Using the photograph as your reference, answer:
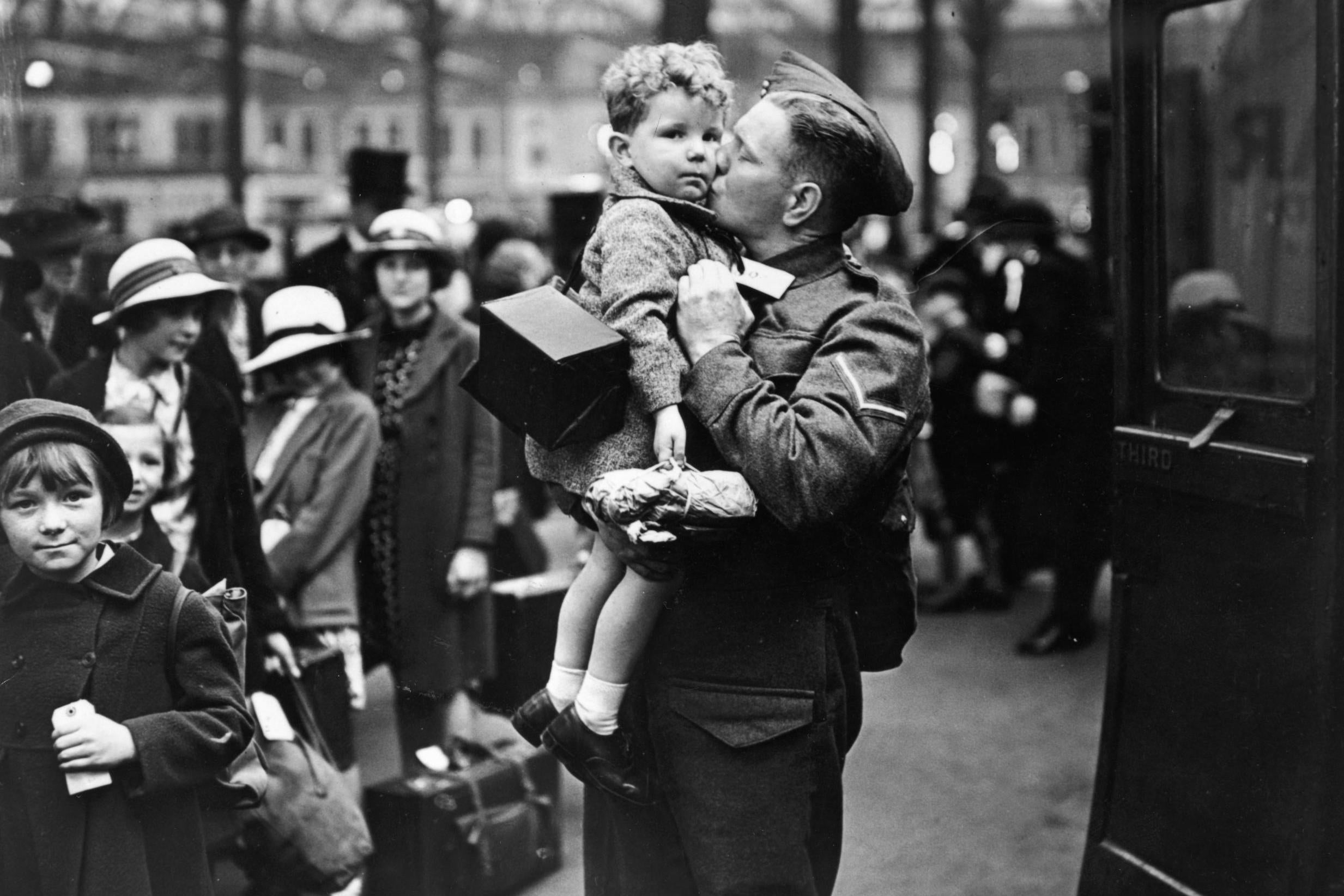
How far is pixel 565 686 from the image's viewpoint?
9.75 ft

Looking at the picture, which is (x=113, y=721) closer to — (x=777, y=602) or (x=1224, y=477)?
(x=777, y=602)

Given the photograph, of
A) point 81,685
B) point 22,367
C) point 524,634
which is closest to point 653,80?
point 81,685

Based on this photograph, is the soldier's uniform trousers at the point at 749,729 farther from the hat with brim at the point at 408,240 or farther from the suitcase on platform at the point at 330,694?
the hat with brim at the point at 408,240

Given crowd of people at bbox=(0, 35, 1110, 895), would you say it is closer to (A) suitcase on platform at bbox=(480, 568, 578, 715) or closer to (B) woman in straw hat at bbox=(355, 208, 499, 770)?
(A) suitcase on platform at bbox=(480, 568, 578, 715)

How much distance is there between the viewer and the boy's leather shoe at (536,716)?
2982 mm

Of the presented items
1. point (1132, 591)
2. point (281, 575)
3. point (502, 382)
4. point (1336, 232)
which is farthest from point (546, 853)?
point (1336, 232)

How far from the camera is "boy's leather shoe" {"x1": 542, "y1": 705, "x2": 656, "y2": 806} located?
285cm

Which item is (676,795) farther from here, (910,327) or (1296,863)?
(1296,863)

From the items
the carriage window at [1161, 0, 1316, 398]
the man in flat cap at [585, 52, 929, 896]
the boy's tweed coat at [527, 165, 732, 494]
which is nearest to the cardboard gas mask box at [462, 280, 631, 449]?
the boy's tweed coat at [527, 165, 732, 494]

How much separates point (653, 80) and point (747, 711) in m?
1.12

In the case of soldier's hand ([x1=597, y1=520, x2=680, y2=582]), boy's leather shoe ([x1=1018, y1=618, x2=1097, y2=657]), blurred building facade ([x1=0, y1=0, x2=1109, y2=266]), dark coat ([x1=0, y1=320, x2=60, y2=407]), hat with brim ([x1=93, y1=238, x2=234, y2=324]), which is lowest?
boy's leather shoe ([x1=1018, y1=618, x2=1097, y2=657])

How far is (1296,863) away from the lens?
3.42 meters

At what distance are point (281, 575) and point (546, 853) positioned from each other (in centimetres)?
117

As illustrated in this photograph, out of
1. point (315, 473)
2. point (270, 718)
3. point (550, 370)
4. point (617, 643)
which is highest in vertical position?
point (550, 370)
